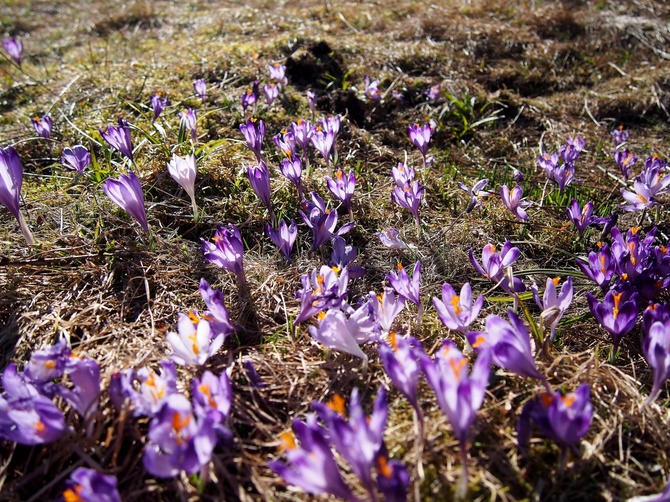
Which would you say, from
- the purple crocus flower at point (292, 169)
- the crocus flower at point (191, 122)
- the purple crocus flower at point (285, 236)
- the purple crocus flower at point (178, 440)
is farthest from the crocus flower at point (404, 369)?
the crocus flower at point (191, 122)

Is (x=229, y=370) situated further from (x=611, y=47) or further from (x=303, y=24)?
(x=611, y=47)

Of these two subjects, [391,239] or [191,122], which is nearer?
[391,239]

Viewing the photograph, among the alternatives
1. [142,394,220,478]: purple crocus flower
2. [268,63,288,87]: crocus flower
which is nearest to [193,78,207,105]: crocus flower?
[268,63,288,87]: crocus flower

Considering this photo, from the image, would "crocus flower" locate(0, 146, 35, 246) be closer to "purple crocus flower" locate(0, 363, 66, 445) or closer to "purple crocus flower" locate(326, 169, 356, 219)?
"purple crocus flower" locate(0, 363, 66, 445)

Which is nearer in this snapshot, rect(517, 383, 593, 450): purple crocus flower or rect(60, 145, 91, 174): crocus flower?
rect(517, 383, 593, 450): purple crocus flower

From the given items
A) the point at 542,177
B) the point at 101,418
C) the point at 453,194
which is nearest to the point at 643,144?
the point at 542,177

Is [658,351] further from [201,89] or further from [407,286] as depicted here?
[201,89]

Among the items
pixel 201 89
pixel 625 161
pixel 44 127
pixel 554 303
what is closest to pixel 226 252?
pixel 554 303
